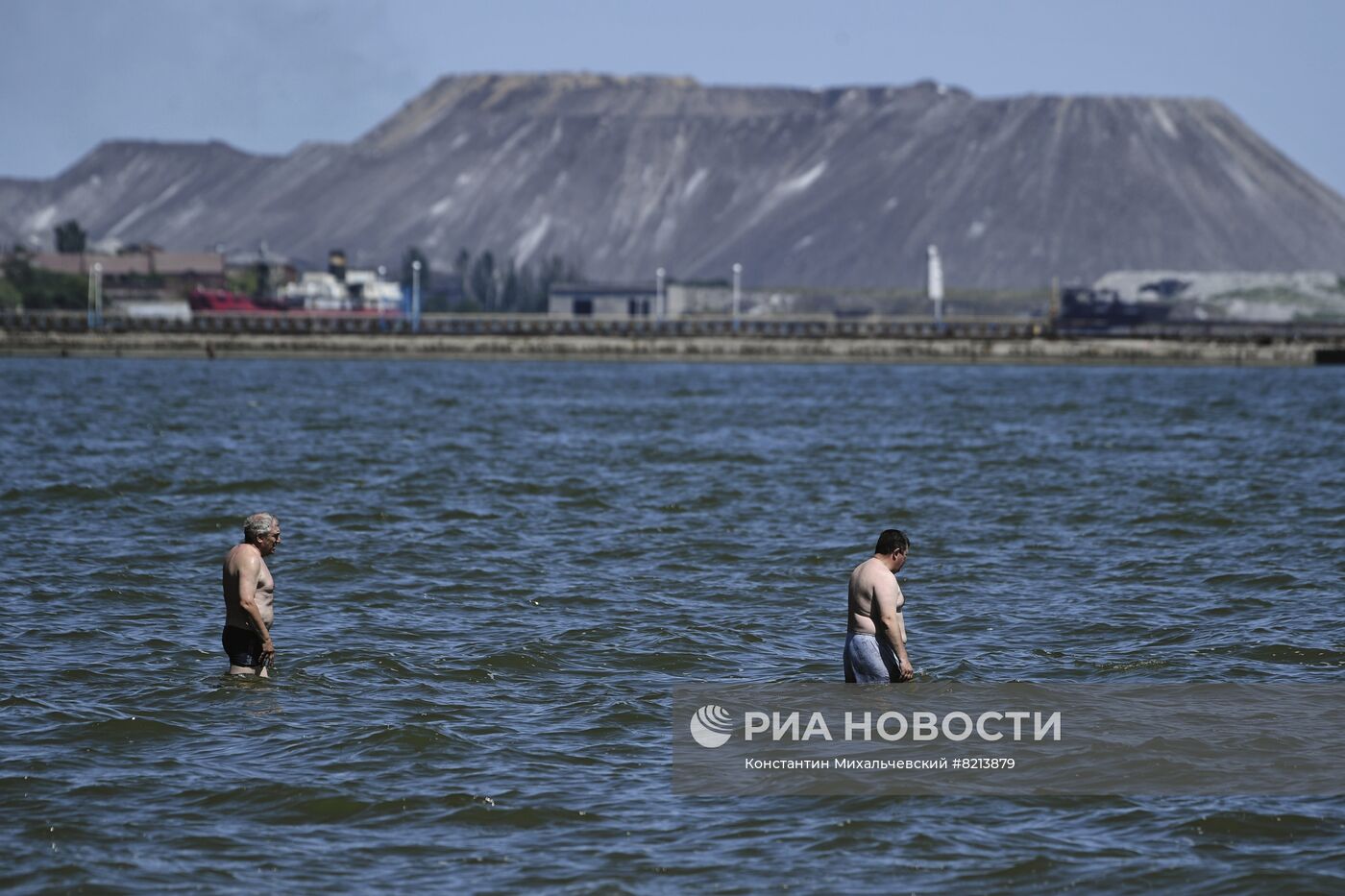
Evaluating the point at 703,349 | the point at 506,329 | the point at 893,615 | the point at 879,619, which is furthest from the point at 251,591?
the point at 506,329

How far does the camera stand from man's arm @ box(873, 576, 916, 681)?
16375 mm

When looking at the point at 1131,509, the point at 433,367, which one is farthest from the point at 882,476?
the point at 433,367

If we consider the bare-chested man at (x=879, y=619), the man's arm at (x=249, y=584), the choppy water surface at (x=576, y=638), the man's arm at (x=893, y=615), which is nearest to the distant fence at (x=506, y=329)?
the choppy water surface at (x=576, y=638)

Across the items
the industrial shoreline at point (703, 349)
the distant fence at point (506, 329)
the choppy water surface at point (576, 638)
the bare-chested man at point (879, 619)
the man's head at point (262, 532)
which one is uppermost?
the distant fence at point (506, 329)

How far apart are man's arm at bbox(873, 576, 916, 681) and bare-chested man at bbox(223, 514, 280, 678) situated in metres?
6.22

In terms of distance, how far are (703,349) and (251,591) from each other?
126 metres

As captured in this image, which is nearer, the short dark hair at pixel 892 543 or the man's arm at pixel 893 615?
the short dark hair at pixel 892 543

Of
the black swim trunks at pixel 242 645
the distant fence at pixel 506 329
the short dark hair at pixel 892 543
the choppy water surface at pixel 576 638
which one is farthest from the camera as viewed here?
the distant fence at pixel 506 329

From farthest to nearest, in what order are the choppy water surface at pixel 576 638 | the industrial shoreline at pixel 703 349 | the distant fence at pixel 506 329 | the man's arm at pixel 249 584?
the distant fence at pixel 506 329, the industrial shoreline at pixel 703 349, the man's arm at pixel 249 584, the choppy water surface at pixel 576 638

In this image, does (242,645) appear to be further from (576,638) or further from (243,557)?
(576,638)

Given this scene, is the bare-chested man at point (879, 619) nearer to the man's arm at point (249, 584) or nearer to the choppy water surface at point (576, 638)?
the choppy water surface at point (576, 638)

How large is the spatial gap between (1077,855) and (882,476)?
35.4 m

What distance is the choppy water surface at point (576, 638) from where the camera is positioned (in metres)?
13.6

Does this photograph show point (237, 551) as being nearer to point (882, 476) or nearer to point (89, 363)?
point (882, 476)
